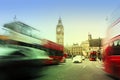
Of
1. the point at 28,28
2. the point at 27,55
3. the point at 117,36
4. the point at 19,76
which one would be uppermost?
the point at 28,28

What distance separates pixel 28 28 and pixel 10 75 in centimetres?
1401

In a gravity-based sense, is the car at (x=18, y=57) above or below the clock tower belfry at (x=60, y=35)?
below

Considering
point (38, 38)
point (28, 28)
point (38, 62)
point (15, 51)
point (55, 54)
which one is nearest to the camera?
point (15, 51)

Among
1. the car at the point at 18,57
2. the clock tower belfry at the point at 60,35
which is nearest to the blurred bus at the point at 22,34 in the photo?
the car at the point at 18,57

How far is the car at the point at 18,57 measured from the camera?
32.9 ft

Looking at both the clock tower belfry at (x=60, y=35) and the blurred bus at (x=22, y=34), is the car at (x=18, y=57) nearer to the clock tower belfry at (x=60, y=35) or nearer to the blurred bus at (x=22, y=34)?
the blurred bus at (x=22, y=34)

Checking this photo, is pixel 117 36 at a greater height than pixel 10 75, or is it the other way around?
pixel 117 36

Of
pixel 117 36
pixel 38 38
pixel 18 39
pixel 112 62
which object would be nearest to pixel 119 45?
pixel 117 36

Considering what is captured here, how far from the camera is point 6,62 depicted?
9922 millimetres

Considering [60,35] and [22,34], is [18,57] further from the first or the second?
[60,35]

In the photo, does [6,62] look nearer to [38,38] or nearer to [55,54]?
[38,38]

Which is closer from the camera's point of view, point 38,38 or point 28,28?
point 28,28

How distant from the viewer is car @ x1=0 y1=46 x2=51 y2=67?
10.0 m

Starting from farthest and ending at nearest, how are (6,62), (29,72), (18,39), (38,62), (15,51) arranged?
(18,39)
(38,62)
(29,72)
(15,51)
(6,62)
